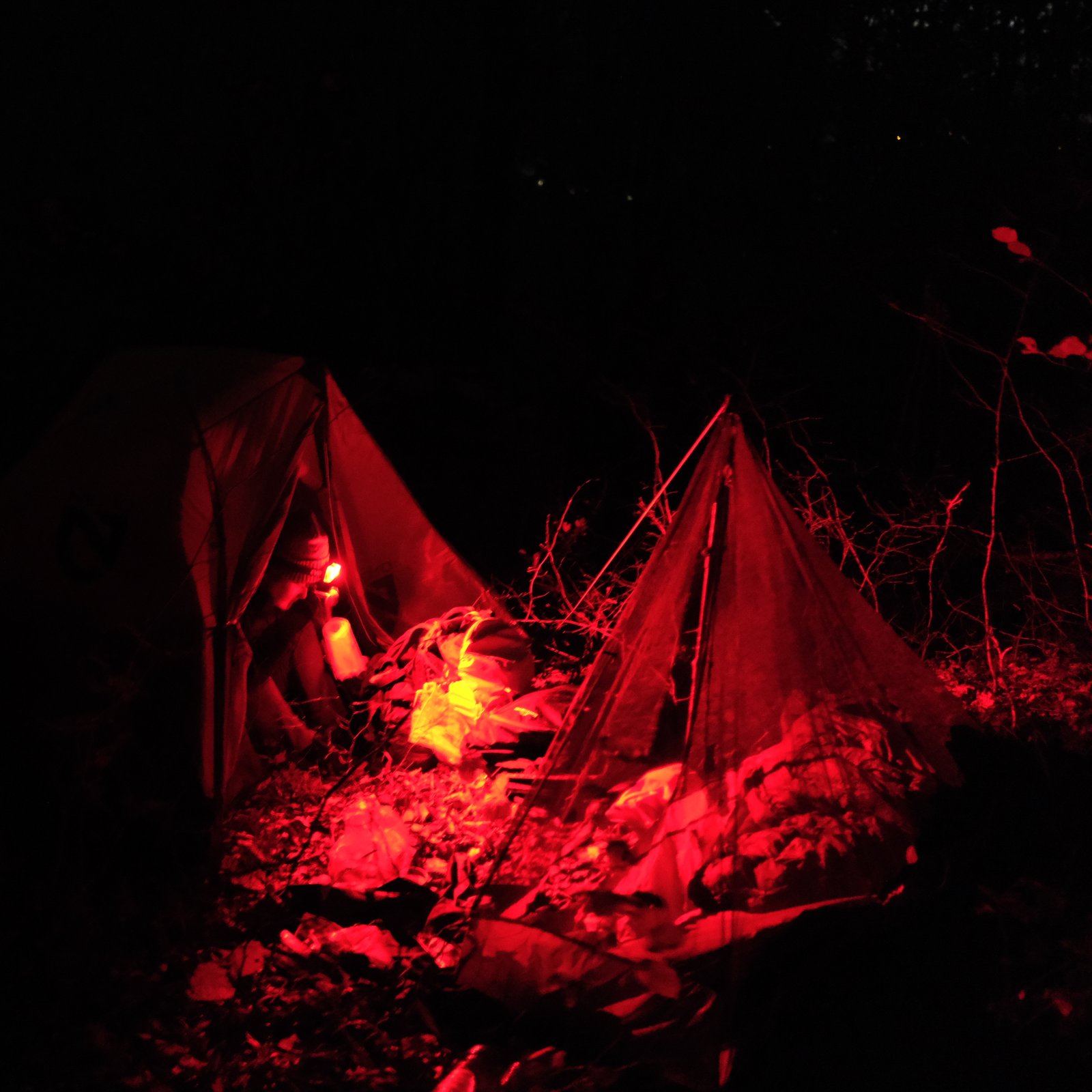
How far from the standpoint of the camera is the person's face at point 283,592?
13.0ft

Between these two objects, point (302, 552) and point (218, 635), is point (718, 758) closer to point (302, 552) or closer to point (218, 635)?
point (218, 635)

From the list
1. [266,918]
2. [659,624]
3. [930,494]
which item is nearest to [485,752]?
[266,918]

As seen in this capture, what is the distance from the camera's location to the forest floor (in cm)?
248

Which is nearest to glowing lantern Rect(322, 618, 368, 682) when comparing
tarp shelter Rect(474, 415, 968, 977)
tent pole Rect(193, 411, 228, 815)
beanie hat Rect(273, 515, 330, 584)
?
beanie hat Rect(273, 515, 330, 584)

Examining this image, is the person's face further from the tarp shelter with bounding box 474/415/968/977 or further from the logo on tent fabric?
the tarp shelter with bounding box 474/415/968/977

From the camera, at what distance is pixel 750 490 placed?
2818mm

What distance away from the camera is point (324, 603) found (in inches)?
168

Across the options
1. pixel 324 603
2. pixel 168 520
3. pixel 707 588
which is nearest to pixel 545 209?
pixel 324 603

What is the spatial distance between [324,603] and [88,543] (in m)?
1.09

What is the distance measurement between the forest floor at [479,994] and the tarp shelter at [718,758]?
16 centimetres

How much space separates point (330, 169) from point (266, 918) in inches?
264

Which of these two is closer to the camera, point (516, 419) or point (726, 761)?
point (726, 761)

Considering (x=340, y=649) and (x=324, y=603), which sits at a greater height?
(x=324, y=603)

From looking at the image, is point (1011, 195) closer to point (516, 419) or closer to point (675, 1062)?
point (516, 419)
